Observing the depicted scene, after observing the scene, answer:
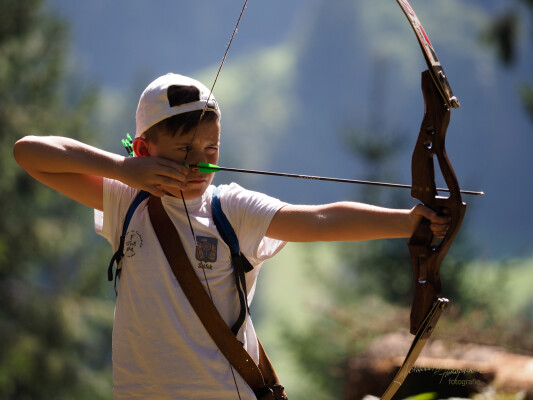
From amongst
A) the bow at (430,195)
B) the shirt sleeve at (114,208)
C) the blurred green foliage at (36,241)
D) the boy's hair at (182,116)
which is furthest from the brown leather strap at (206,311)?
the blurred green foliage at (36,241)

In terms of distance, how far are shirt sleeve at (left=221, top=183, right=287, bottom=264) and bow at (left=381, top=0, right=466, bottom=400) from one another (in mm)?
350

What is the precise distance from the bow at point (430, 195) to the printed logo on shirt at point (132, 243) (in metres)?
0.66

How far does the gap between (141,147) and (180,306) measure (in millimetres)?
416

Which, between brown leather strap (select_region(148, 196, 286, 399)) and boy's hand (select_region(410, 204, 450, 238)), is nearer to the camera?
boy's hand (select_region(410, 204, 450, 238))

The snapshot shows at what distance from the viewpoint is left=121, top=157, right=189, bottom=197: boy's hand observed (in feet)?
5.29

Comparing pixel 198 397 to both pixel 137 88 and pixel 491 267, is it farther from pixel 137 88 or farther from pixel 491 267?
pixel 137 88

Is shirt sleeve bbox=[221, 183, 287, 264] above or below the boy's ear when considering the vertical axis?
below

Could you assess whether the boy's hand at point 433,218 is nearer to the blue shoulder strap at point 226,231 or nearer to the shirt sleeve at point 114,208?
the blue shoulder strap at point 226,231

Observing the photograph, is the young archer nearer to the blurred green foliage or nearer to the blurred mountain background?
the blurred mountain background

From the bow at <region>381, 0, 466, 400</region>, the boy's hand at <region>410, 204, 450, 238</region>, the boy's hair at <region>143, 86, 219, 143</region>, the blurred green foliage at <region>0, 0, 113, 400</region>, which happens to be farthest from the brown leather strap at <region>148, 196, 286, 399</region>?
the blurred green foliage at <region>0, 0, 113, 400</region>

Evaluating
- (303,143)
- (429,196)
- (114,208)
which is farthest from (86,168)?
(303,143)

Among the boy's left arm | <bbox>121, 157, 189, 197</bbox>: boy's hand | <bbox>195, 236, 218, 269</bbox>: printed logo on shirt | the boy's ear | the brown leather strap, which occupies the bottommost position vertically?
the brown leather strap

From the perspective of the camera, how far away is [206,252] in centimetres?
172

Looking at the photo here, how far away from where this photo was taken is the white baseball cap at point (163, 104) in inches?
68.2
